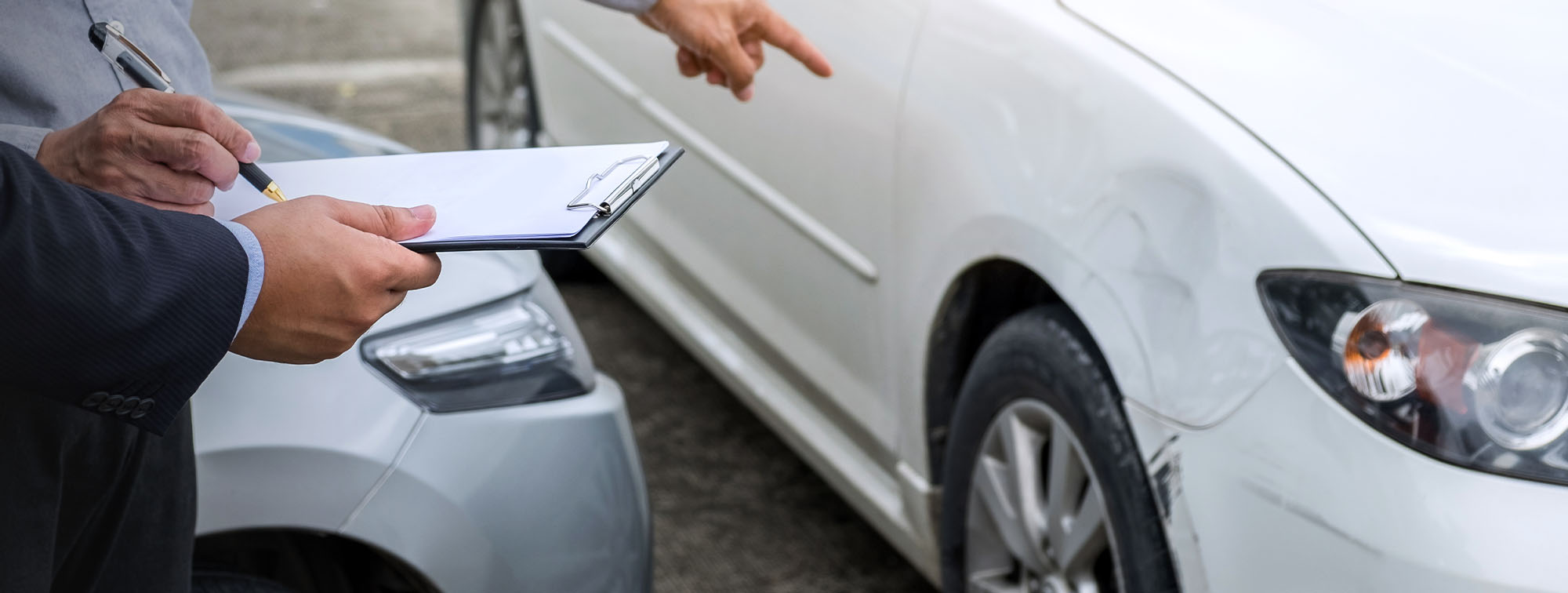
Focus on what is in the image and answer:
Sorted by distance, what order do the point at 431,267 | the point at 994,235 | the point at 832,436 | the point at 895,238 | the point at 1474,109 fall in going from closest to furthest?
1. the point at 431,267
2. the point at 1474,109
3. the point at 994,235
4. the point at 895,238
5. the point at 832,436

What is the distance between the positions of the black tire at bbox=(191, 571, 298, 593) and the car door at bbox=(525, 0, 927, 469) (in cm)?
101

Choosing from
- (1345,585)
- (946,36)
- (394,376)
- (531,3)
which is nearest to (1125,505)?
(1345,585)

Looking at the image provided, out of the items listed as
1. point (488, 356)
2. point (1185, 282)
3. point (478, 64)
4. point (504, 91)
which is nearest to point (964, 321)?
point (1185, 282)

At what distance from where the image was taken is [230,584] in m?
1.65

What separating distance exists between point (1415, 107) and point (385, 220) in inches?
41.1

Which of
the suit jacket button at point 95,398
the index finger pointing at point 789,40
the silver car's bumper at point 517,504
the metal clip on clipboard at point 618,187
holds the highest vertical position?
the metal clip on clipboard at point 618,187

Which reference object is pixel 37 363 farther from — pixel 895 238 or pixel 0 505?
pixel 895 238

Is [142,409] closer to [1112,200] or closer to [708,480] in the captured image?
[1112,200]

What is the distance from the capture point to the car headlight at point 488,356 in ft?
5.70

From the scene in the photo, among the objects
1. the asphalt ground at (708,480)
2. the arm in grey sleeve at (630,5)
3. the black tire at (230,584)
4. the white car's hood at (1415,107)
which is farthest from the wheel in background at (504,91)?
the white car's hood at (1415,107)

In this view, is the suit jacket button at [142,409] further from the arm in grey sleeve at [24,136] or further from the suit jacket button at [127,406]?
the arm in grey sleeve at [24,136]

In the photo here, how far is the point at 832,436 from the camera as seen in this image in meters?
2.56

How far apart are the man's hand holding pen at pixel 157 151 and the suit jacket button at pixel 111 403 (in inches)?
7.5

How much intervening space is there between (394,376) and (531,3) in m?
2.02
